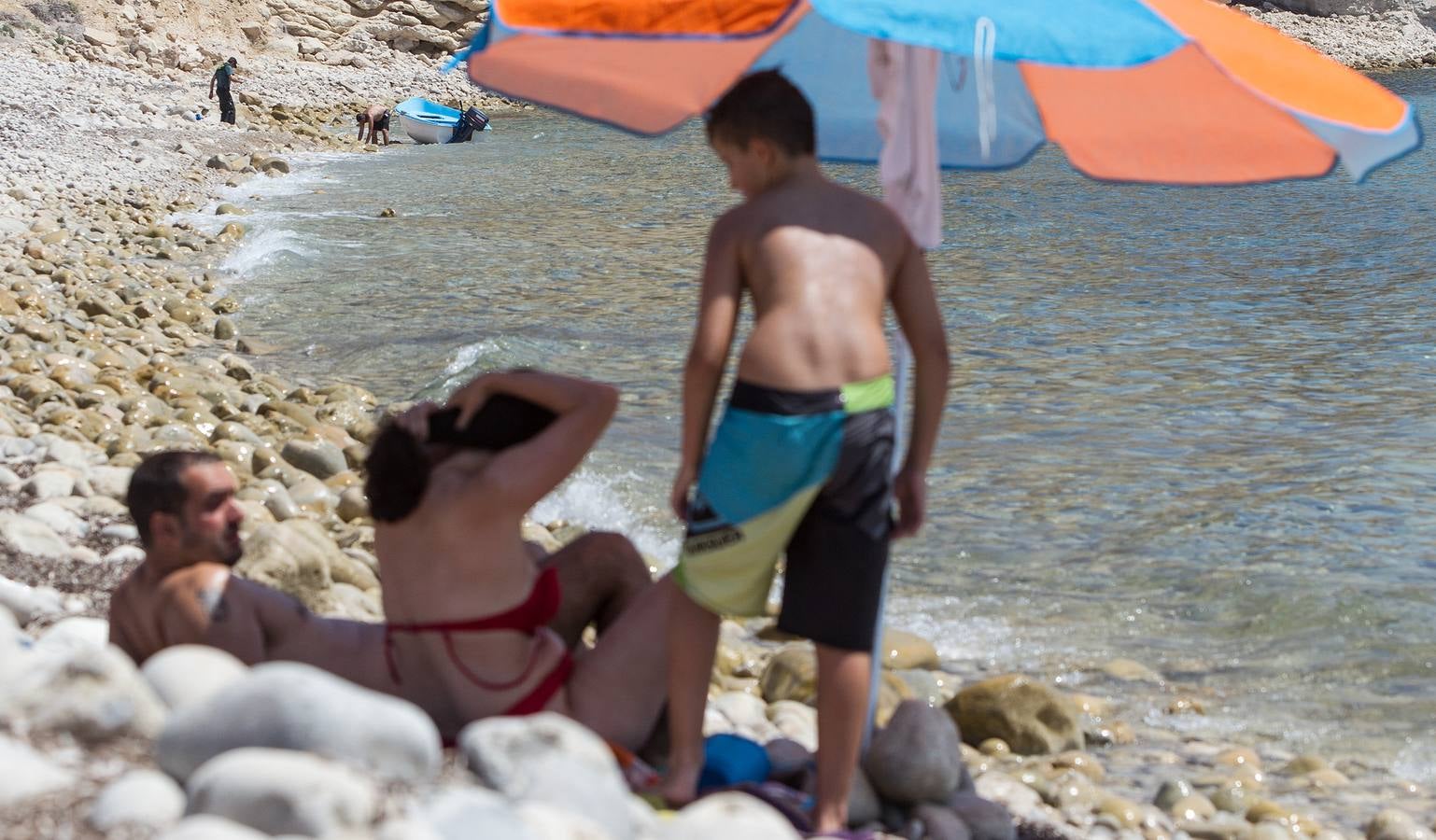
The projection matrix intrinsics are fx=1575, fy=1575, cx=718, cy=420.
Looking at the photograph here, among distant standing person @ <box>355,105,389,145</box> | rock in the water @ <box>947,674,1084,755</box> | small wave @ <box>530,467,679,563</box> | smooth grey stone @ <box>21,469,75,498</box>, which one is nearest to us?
rock in the water @ <box>947,674,1084,755</box>

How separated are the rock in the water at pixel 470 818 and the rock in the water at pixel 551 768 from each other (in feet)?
0.47

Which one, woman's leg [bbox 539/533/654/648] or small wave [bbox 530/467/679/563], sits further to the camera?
small wave [bbox 530/467/679/563]

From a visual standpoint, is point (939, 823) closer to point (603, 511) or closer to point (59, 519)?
point (59, 519)

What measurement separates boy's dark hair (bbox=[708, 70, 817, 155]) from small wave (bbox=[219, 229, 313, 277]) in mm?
11464

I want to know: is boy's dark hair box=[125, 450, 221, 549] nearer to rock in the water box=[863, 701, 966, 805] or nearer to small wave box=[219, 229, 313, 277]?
rock in the water box=[863, 701, 966, 805]

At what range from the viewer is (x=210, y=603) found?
130 inches

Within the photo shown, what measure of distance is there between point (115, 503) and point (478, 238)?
11.6 metres

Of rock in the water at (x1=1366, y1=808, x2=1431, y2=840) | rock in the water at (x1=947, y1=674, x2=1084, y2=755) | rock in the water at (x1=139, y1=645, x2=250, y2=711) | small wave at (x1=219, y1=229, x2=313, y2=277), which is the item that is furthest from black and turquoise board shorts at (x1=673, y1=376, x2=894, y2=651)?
small wave at (x1=219, y1=229, x2=313, y2=277)

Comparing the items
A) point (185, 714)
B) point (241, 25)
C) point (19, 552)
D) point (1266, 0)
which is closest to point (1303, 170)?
point (185, 714)

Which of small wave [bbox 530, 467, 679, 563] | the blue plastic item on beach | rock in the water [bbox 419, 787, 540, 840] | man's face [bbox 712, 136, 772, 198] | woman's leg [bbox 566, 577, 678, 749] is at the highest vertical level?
man's face [bbox 712, 136, 772, 198]

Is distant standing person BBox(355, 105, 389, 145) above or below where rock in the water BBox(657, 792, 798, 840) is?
above

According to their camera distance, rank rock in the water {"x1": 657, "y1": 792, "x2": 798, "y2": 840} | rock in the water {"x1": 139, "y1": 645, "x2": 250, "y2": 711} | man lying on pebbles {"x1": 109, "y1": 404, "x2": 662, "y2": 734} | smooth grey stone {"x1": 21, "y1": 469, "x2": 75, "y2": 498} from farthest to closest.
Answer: smooth grey stone {"x1": 21, "y1": 469, "x2": 75, "y2": 498}, man lying on pebbles {"x1": 109, "y1": 404, "x2": 662, "y2": 734}, rock in the water {"x1": 139, "y1": 645, "x2": 250, "y2": 711}, rock in the water {"x1": 657, "y1": 792, "x2": 798, "y2": 840}

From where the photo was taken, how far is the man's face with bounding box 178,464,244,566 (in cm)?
336

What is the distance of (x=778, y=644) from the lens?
5.55 m
